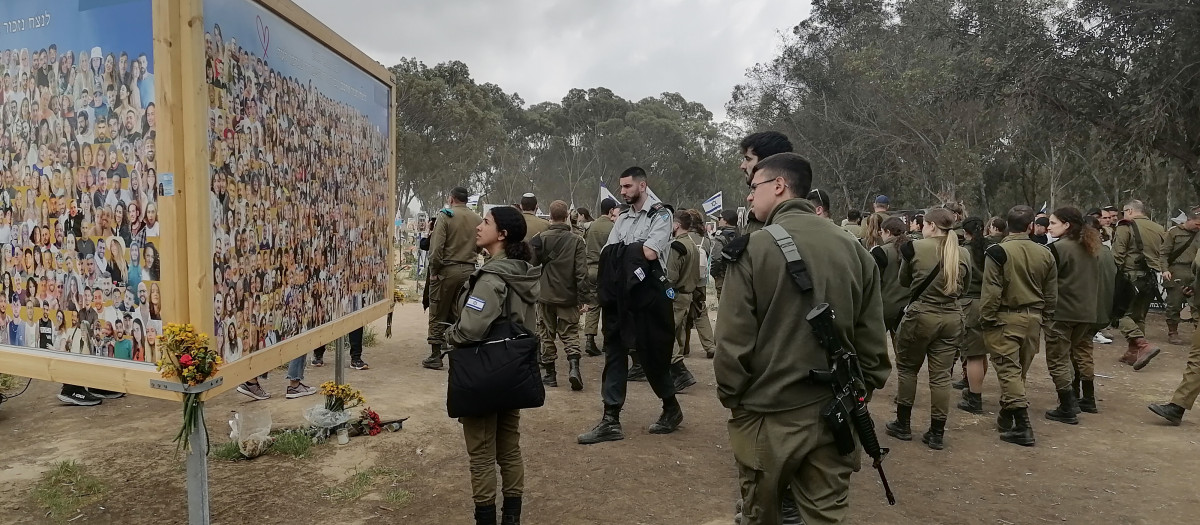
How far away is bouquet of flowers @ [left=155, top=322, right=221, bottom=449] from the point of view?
298 centimetres

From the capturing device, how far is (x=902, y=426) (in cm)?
570

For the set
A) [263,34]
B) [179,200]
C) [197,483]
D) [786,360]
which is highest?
[263,34]

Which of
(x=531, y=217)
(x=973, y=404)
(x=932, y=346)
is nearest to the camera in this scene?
(x=932, y=346)

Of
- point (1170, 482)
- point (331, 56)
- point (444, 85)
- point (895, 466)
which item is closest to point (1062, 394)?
point (1170, 482)

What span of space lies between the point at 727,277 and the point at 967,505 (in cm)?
281

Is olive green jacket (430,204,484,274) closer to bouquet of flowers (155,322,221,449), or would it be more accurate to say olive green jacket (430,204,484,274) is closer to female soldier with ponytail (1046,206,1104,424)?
bouquet of flowers (155,322,221,449)

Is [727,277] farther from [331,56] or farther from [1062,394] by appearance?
[1062,394]

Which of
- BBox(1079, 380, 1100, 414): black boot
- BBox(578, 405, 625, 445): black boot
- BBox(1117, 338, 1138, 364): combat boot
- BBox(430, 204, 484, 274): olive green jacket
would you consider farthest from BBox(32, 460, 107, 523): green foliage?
BBox(1117, 338, 1138, 364): combat boot

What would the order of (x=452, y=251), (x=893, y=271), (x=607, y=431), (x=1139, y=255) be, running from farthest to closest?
(x=1139, y=255), (x=452, y=251), (x=893, y=271), (x=607, y=431)

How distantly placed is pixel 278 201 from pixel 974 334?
5.80m

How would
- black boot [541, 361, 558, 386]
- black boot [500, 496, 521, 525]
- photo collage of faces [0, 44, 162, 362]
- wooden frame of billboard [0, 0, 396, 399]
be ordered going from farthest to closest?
black boot [541, 361, 558, 386] → black boot [500, 496, 521, 525] → photo collage of faces [0, 44, 162, 362] → wooden frame of billboard [0, 0, 396, 399]

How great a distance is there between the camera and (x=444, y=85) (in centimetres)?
3550

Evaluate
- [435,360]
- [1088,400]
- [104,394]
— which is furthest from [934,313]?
[104,394]

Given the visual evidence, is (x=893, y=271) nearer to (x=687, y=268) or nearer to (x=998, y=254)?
(x=998, y=254)
